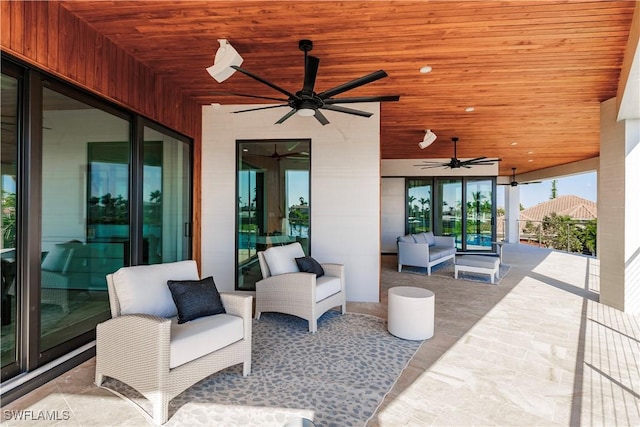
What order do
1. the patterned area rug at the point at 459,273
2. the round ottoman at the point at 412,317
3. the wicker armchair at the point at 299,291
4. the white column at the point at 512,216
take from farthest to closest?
the white column at the point at 512,216, the patterned area rug at the point at 459,273, the wicker armchair at the point at 299,291, the round ottoman at the point at 412,317

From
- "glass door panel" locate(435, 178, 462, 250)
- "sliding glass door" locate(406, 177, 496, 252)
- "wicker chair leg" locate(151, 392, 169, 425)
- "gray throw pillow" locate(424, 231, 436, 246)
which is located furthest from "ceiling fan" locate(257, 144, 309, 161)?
"glass door panel" locate(435, 178, 462, 250)

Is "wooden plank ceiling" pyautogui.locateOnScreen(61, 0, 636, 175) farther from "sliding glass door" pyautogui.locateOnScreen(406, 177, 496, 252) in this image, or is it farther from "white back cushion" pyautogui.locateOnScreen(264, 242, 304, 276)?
"sliding glass door" pyautogui.locateOnScreen(406, 177, 496, 252)

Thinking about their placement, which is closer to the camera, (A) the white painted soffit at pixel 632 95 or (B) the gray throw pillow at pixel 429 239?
(A) the white painted soffit at pixel 632 95

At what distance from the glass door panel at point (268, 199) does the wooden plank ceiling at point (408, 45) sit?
66 cm

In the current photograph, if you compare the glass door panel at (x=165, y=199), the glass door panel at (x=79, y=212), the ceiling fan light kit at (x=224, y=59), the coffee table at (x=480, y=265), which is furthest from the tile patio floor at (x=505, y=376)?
the ceiling fan light kit at (x=224, y=59)

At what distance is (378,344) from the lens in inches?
123

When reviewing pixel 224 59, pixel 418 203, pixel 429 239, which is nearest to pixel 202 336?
pixel 224 59

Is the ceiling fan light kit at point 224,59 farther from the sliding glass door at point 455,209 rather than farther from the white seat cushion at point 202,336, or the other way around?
the sliding glass door at point 455,209

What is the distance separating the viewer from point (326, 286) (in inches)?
146

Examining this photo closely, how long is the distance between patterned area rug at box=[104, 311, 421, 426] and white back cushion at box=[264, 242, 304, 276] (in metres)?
0.69

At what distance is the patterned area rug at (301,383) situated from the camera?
6.73 ft

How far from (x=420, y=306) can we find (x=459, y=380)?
2.77ft

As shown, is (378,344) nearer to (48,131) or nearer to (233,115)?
(48,131)

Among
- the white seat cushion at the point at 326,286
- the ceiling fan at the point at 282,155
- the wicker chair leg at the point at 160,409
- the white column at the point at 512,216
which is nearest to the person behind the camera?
the wicker chair leg at the point at 160,409
